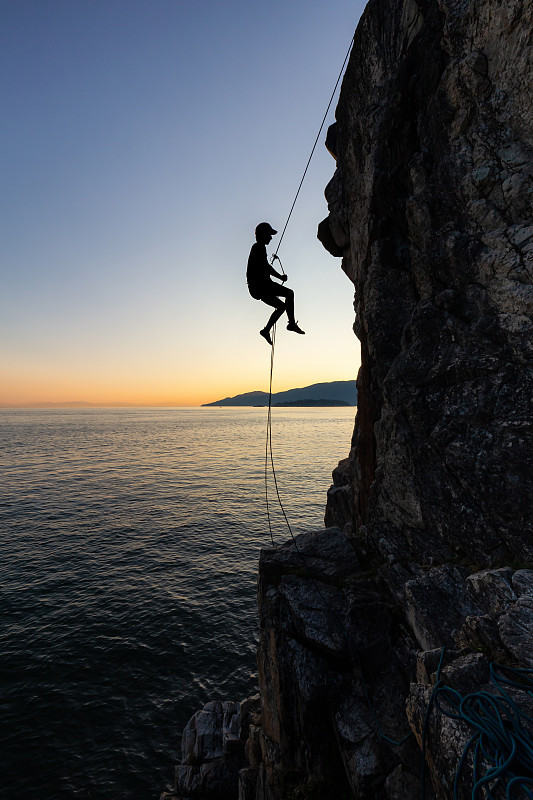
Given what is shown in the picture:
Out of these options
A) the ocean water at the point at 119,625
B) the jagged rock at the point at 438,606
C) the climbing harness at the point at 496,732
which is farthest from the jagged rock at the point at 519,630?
the ocean water at the point at 119,625

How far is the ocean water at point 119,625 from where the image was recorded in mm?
14188

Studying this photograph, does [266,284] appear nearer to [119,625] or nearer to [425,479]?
[425,479]

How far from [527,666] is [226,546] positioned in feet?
98.1

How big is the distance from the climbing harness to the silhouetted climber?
38.0 ft

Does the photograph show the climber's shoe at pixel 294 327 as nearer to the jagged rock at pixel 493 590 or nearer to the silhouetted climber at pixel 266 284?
the silhouetted climber at pixel 266 284

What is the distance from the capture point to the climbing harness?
455 cm

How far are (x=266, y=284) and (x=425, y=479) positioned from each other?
883 cm

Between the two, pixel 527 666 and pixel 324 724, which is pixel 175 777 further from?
pixel 527 666

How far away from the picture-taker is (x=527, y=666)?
5.77 m

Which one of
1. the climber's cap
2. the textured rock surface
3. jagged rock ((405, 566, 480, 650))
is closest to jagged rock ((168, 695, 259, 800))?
the textured rock surface

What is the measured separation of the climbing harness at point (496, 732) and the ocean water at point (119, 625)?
43.9ft

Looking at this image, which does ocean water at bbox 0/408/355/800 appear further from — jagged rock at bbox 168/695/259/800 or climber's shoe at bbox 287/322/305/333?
climber's shoe at bbox 287/322/305/333

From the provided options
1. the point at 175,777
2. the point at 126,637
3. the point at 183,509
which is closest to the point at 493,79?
the point at 175,777

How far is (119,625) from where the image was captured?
21484mm
